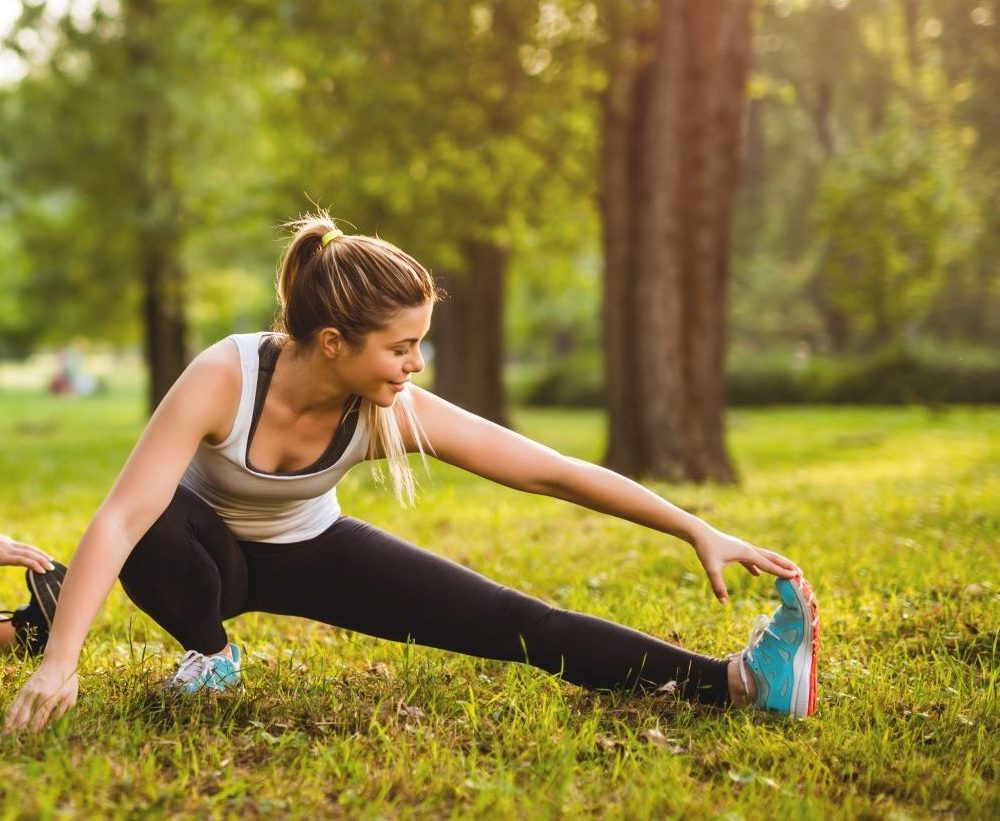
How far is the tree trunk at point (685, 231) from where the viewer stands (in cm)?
947

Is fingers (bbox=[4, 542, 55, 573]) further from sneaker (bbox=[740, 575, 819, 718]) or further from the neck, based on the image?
sneaker (bbox=[740, 575, 819, 718])

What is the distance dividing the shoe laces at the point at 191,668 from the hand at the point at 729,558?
1.57m

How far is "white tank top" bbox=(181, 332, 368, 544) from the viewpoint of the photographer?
3.14 m

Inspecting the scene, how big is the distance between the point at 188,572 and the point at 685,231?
7.13 meters

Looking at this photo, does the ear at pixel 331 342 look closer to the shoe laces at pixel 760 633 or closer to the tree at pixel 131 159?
the shoe laces at pixel 760 633

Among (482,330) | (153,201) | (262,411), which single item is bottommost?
(482,330)

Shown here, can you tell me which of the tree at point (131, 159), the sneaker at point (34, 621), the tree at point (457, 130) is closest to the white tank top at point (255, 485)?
the sneaker at point (34, 621)

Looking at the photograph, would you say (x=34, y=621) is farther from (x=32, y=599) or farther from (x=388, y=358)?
A: (x=388, y=358)

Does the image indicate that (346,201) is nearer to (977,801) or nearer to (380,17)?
(380,17)

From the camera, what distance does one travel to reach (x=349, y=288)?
304 cm

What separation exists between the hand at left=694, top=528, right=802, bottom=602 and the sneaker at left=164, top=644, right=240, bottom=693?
1.52 meters

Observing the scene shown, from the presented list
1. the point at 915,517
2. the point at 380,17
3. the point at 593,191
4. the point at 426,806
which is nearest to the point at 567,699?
the point at 426,806

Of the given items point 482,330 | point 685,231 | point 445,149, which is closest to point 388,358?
point 685,231

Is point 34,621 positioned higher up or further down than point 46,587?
further down
